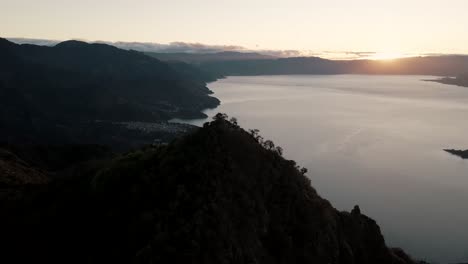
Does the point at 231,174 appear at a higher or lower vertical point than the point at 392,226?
higher

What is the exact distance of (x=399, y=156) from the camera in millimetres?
177625

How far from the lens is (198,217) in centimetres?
4356

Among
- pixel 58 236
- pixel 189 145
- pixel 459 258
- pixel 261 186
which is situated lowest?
pixel 459 258

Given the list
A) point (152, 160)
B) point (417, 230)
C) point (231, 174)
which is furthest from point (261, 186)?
point (417, 230)

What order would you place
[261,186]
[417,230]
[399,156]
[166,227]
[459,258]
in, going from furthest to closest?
1. [399,156]
2. [417,230]
3. [459,258]
4. [261,186]
5. [166,227]

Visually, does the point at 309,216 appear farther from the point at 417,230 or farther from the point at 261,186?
the point at 417,230

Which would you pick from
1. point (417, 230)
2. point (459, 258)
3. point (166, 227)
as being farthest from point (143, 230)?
point (417, 230)

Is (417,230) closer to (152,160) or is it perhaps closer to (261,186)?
(261,186)

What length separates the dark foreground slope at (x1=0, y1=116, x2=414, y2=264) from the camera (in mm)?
43344

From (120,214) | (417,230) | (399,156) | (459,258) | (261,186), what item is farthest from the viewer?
(399,156)

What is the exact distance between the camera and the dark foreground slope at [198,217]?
142ft

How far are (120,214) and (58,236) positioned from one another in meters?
9.23

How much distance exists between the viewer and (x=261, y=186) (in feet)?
170

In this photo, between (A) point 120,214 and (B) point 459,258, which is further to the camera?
(B) point 459,258
